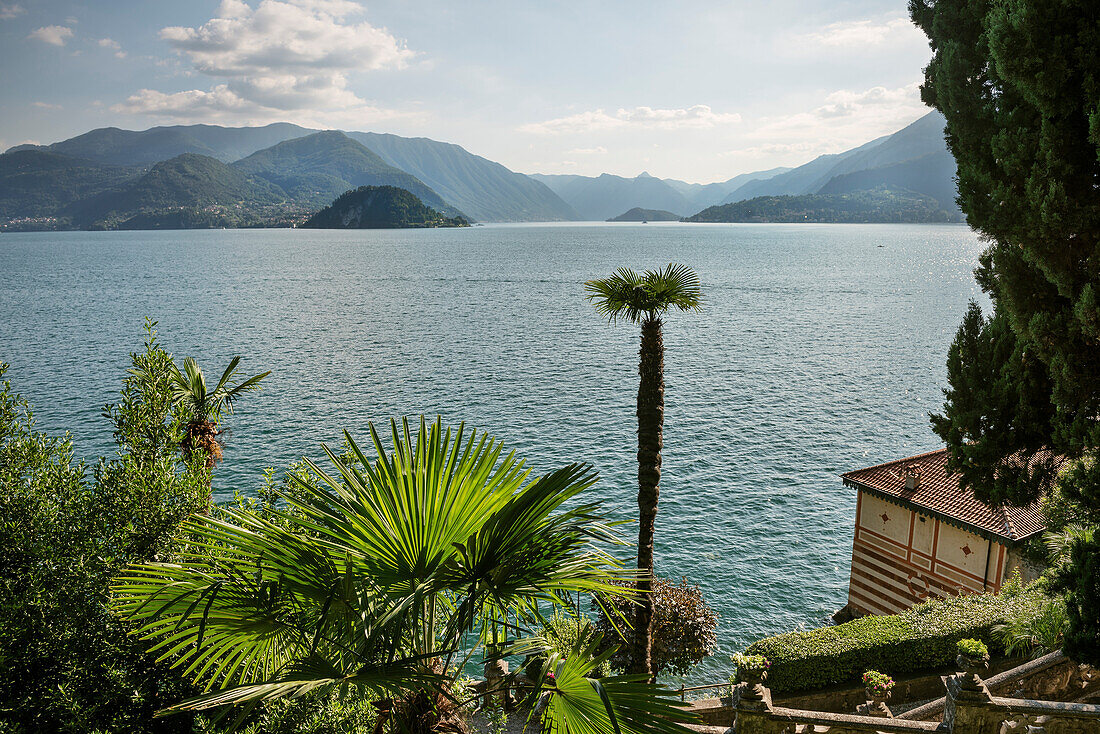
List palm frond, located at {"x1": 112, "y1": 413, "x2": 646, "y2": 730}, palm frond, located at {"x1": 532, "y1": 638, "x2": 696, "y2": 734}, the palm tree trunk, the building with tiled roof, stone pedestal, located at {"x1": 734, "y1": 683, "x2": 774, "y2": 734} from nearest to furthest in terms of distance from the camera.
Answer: palm frond, located at {"x1": 532, "y1": 638, "x2": 696, "y2": 734}, palm frond, located at {"x1": 112, "y1": 413, "x2": 646, "y2": 730}, stone pedestal, located at {"x1": 734, "y1": 683, "x2": 774, "y2": 734}, the palm tree trunk, the building with tiled roof

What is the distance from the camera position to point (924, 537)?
19078 millimetres

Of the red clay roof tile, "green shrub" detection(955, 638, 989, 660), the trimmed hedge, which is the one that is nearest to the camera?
"green shrub" detection(955, 638, 989, 660)

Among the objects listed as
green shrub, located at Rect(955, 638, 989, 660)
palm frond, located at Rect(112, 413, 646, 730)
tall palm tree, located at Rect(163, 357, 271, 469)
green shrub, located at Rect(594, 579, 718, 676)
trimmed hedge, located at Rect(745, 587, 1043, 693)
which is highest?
palm frond, located at Rect(112, 413, 646, 730)

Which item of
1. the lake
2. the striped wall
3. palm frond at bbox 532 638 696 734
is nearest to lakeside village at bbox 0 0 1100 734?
palm frond at bbox 532 638 696 734

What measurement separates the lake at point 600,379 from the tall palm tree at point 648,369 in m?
6.03

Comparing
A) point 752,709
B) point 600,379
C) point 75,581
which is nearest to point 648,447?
point 752,709

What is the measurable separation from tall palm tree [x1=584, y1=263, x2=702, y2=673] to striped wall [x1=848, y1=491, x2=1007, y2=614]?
349 inches

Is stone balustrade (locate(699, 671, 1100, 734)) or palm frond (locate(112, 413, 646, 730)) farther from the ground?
palm frond (locate(112, 413, 646, 730))

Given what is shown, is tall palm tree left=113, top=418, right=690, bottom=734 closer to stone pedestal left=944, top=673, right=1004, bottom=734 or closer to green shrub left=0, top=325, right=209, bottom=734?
green shrub left=0, top=325, right=209, bottom=734

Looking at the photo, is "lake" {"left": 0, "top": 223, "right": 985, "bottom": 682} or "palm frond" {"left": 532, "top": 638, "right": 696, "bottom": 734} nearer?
"palm frond" {"left": 532, "top": 638, "right": 696, "bottom": 734}

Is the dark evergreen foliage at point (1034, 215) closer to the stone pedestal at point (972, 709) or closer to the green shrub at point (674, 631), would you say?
the stone pedestal at point (972, 709)

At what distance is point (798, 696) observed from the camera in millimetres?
14211

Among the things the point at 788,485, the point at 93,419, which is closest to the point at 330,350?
the point at 93,419

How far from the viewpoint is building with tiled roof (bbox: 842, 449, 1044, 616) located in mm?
17438
